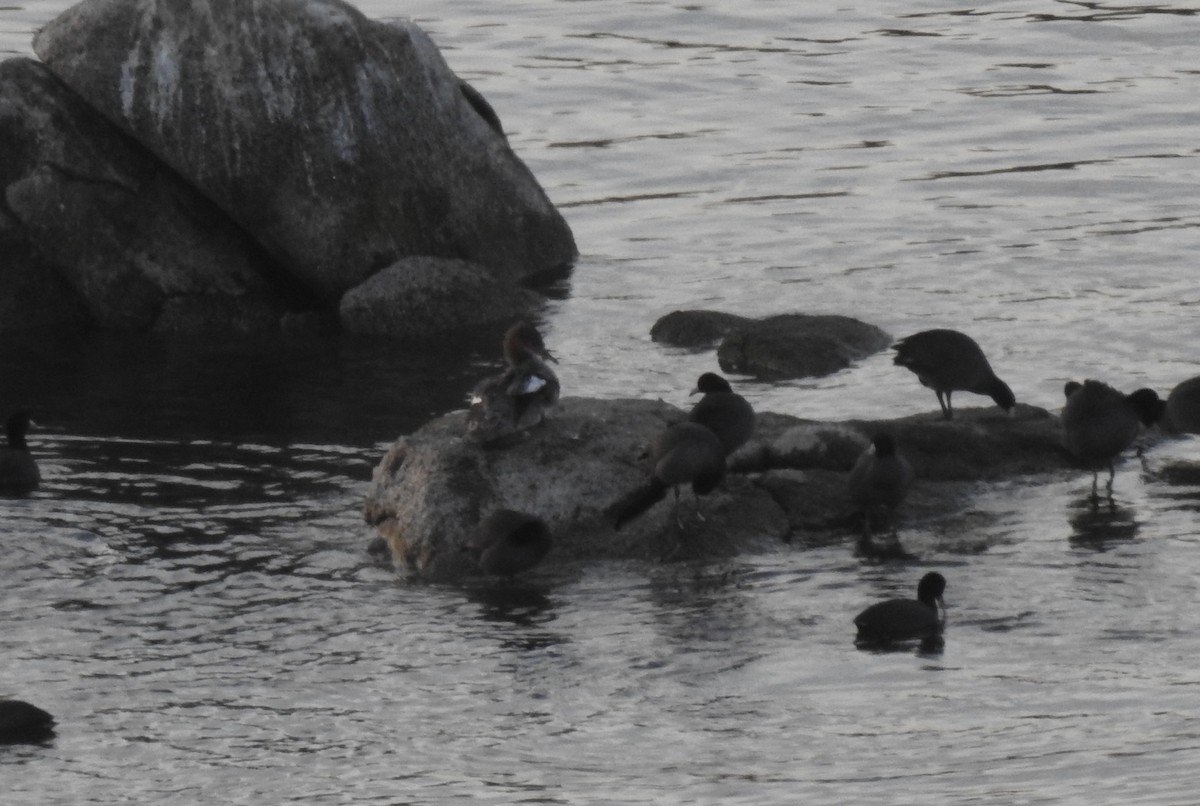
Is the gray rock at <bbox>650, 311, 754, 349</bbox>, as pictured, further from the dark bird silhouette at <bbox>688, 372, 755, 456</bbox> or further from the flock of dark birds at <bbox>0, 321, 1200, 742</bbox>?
the dark bird silhouette at <bbox>688, 372, 755, 456</bbox>

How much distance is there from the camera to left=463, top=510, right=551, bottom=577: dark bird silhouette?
1259cm

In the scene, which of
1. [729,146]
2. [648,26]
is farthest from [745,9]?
[729,146]

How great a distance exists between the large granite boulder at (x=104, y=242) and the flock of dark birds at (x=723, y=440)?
448cm

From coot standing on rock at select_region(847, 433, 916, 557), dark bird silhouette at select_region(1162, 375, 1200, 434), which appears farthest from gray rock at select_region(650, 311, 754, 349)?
coot standing on rock at select_region(847, 433, 916, 557)

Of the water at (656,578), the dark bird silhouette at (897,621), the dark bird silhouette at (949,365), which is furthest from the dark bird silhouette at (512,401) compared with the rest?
the dark bird silhouette at (949,365)

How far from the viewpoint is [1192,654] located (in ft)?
37.4

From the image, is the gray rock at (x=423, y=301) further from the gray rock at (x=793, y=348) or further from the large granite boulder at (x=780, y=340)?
the gray rock at (x=793, y=348)

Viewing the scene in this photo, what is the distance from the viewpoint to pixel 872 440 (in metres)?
13.9

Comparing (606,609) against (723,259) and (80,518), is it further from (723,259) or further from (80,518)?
(723,259)

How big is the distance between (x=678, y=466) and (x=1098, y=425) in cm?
298

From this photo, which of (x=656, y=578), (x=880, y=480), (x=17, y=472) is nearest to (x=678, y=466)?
(x=656, y=578)

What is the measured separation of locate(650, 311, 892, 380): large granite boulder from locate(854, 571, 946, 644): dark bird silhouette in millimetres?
6055

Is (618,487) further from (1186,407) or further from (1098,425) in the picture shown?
(1186,407)

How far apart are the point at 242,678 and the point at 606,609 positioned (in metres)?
2.05
